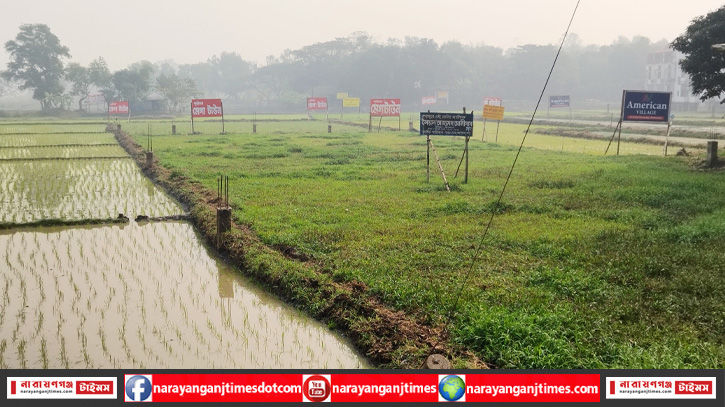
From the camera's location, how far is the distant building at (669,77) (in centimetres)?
8406

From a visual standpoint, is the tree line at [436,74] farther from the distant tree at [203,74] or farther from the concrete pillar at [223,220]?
the concrete pillar at [223,220]

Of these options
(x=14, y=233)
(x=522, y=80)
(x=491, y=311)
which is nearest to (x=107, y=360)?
(x=491, y=311)

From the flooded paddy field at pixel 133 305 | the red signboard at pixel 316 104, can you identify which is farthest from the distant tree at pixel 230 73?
the flooded paddy field at pixel 133 305

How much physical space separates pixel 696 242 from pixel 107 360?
348 inches

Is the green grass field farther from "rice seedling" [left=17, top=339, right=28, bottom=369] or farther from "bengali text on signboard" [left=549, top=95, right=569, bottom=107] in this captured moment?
"bengali text on signboard" [left=549, top=95, right=569, bottom=107]

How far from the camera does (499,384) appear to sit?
16.2ft

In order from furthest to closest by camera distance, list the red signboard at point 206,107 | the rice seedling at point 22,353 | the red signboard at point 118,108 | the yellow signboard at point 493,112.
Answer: the red signboard at point 118,108
the red signboard at point 206,107
the yellow signboard at point 493,112
the rice seedling at point 22,353

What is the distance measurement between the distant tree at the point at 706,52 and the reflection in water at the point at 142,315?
17796 mm

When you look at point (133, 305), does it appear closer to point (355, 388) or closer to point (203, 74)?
point (355, 388)

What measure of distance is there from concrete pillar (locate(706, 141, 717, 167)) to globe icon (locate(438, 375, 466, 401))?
1746 cm

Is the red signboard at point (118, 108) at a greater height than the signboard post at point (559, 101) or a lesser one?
lesser

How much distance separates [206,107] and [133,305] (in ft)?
128

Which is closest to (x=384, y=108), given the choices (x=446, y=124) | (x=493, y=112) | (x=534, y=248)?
(x=493, y=112)

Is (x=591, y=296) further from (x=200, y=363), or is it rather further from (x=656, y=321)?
(x=200, y=363)
